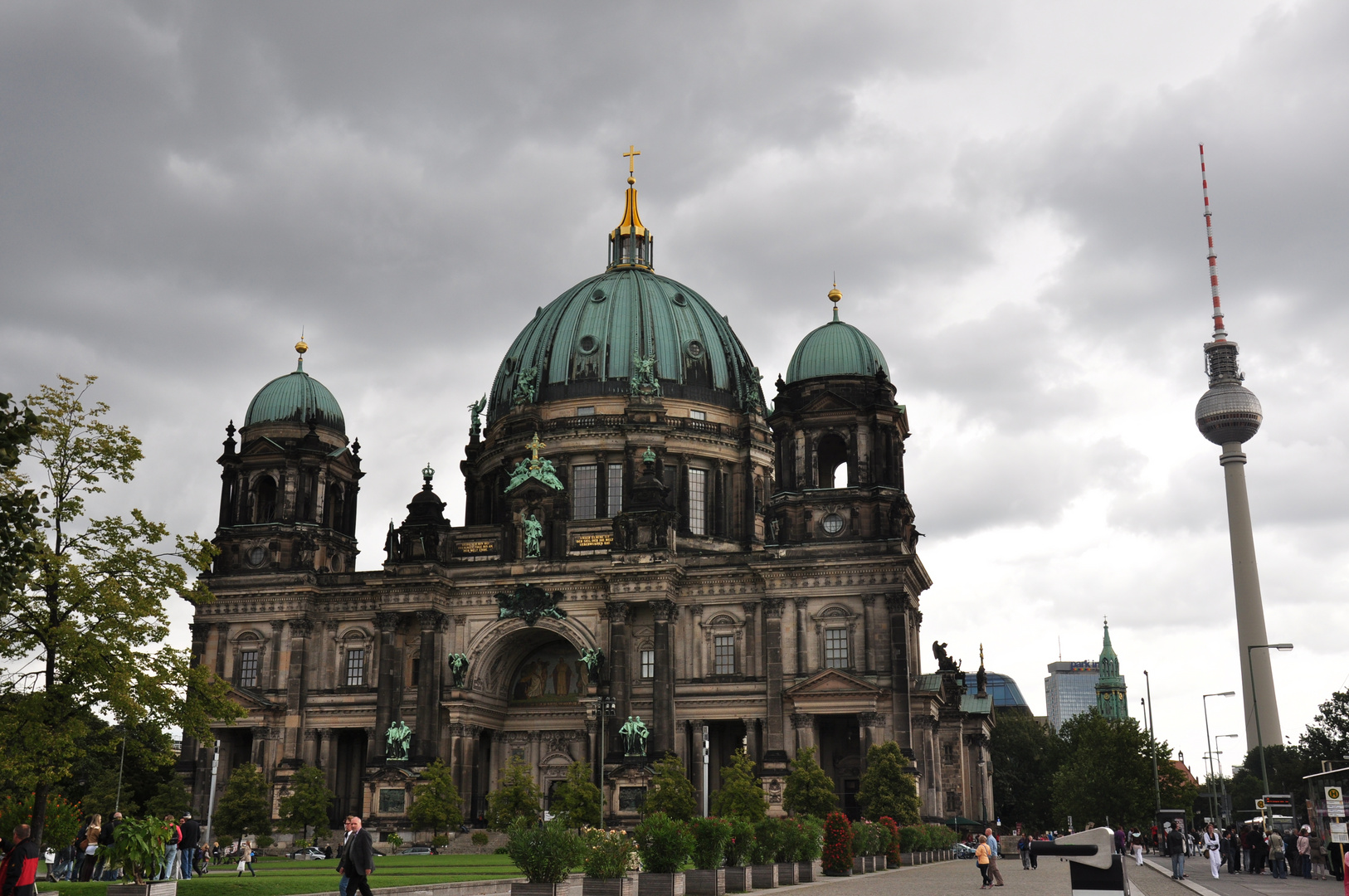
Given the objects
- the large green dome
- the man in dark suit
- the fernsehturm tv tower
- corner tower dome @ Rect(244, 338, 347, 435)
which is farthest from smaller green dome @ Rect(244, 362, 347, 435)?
the fernsehturm tv tower

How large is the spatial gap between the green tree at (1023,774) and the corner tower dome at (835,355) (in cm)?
6880

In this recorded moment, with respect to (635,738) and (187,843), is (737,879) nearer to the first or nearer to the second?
(187,843)

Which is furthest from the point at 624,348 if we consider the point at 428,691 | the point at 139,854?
the point at 139,854

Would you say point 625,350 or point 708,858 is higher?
point 625,350

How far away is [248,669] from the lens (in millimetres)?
81125

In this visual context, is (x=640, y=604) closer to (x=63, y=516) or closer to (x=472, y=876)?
(x=472, y=876)

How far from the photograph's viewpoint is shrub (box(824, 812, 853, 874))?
1708 inches

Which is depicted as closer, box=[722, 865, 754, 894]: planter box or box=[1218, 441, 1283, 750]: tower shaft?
box=[722, 865, 754, 894]: planter box

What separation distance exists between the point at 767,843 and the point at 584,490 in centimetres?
5094

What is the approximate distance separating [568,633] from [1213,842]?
3995cm

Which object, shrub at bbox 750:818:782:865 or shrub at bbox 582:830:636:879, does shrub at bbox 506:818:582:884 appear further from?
shrub at bbox 750:818:782:865

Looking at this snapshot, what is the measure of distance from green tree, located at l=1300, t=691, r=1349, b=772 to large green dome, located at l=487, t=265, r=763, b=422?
167ft

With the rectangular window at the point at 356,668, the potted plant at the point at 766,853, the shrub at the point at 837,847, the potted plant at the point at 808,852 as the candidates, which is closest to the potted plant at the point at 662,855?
the potted plant at the point at 766,853

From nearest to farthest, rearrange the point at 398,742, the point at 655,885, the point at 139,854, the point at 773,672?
1. the point at 139,854
2. the point at 655,885
3. the point at 773,672
4. the point at 398,742
